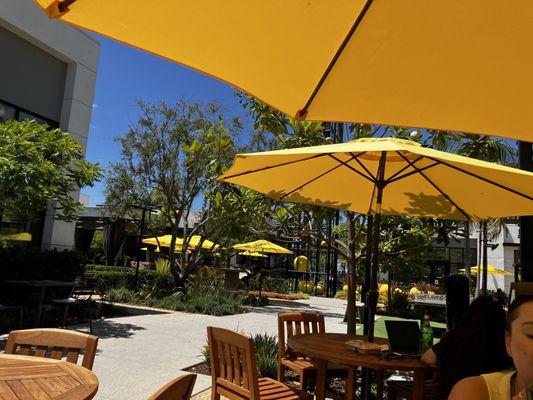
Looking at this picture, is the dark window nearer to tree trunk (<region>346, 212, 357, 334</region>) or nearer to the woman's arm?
tree trunk (<region>346, 212, 357, 334</region>)

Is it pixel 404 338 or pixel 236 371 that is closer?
pixel 236 371

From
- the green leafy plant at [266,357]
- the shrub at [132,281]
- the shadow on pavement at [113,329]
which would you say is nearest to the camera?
the green leafy plant at [266,357]

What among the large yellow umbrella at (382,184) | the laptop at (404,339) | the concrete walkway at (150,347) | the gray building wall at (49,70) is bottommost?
the concrete walkway at (150,347)

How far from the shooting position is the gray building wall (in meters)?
9.98

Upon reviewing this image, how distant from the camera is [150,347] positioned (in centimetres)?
766

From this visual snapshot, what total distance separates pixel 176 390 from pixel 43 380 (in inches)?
38.5

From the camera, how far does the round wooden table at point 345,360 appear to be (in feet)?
10.3

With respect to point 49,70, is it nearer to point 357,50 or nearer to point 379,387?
point 379,387

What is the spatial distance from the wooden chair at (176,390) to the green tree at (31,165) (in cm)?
610

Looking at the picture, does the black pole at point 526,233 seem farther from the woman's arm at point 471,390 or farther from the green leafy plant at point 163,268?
the green leafy plant at point 163,268

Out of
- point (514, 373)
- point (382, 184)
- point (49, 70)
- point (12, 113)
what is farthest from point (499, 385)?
point (49, 70)

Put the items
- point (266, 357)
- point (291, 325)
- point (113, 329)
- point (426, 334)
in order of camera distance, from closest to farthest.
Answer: point (426, 334)
point (291, 325)
point (266, 357)
point (113, 329)

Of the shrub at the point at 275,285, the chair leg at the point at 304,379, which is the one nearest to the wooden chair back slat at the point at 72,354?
the chair leg at the point at 304,379

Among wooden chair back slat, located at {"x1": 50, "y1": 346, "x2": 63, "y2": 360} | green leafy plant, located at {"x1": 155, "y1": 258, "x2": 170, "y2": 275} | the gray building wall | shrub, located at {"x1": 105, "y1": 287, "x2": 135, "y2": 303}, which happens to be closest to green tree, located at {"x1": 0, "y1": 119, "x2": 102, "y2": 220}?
the gray building wall
